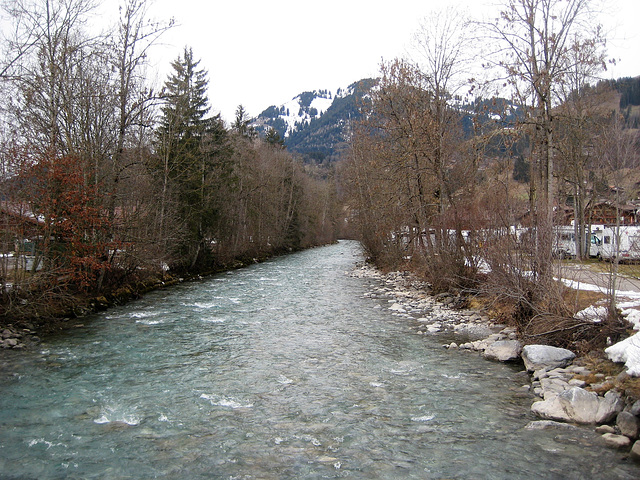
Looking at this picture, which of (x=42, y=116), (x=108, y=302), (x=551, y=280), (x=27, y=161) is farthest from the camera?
(x=108, y=302)

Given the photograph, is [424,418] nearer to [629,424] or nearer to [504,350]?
[629,424]

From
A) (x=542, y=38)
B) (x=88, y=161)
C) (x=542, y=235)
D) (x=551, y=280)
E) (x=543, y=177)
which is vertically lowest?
(x=551, y=280)

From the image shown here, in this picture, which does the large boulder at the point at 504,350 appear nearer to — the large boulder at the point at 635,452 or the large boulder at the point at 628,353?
the large boulder at the point at 628,353

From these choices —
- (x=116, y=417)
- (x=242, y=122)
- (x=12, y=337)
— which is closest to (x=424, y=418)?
(x=116, y=417)

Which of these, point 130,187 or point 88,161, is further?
point 130,187

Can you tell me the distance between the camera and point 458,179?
18.6 metres

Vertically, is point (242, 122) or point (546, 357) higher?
point (242, 122)

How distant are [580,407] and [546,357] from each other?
2.27 metres

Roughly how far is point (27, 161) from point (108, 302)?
564 centimetres

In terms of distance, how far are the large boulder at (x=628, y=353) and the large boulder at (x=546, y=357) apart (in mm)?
791

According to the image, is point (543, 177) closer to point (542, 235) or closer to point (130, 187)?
point (542, 235)

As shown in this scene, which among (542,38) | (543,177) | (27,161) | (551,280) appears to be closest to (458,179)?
(543,177)

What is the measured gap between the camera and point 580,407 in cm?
658

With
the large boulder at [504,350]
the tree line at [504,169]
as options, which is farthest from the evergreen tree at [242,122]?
the large boulder at [504,350]
